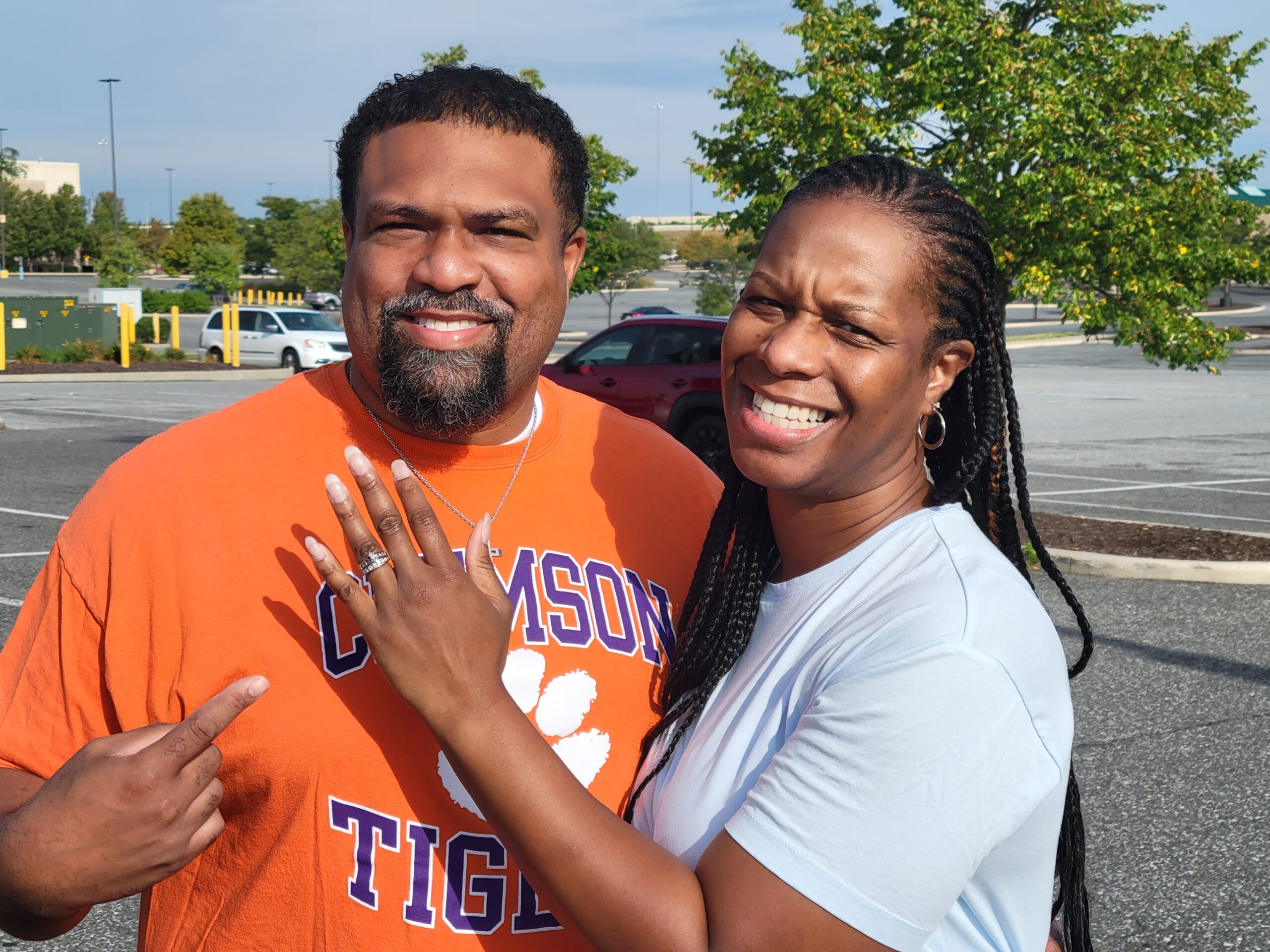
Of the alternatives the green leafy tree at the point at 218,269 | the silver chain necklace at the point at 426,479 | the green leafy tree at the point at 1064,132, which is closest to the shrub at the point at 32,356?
the green leafy tree at the point at 1064,132

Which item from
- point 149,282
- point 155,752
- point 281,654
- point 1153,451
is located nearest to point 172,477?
point 281,654

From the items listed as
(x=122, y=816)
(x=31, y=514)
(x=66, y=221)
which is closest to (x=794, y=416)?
(x=122, y=816)

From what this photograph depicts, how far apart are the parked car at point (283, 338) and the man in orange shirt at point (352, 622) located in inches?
1101

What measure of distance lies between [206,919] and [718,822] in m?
0.81

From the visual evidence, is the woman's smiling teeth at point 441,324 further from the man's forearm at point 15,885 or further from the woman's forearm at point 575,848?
the man's forearm at point 15,885

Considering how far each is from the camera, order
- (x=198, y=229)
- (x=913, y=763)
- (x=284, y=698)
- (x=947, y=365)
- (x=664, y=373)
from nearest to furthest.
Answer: (x=913, y=763) < (x=284, y=698) < (x=947, y=365) < (x=664, y=373) < (x=198, y=229)

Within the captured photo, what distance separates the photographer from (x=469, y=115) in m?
2.17

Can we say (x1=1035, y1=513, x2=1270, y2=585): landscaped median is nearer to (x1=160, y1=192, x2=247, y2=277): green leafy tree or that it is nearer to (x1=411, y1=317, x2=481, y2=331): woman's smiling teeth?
(x1=411, y1=317, x2=481, y2=331): woman's smiling teeth

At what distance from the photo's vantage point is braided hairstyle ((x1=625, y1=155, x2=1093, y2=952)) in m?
1.91

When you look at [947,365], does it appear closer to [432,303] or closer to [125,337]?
[432,303]

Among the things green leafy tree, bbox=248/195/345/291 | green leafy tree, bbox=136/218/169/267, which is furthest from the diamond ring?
green leafy tree, bbox=136/218/169/267

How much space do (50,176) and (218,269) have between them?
78.4 meters

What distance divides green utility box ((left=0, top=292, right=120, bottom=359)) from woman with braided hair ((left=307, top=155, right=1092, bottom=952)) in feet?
110

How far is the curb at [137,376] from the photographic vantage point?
27.9 meters
